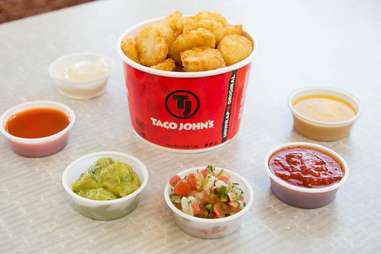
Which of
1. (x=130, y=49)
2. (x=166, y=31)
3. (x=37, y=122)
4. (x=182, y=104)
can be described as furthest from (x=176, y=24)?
(x=37, y=122)

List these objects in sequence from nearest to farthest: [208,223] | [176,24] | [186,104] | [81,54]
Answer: [208,223] < [186,104] < [176,24] < [81,54]

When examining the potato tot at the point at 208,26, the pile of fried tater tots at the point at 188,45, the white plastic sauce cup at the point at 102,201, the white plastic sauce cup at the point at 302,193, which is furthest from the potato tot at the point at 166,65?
the white plastic sauce cup at the point at 302,193

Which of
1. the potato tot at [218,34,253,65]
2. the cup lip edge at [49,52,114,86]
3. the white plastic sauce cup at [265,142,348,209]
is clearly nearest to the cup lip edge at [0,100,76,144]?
the cup lip edge at [49,52,114,86]

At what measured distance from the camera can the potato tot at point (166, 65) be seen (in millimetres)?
1441

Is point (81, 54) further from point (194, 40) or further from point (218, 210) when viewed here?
point (218, 210)

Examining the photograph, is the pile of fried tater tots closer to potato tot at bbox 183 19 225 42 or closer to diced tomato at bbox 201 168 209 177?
potato tot at bbox 183 19 225 42

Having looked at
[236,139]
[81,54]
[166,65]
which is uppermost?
[166,65]

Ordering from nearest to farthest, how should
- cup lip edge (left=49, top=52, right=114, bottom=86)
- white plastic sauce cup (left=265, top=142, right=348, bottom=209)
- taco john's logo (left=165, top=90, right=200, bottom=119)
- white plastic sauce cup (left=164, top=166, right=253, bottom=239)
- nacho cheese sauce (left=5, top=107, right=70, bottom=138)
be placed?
white plastic sauce cup (left=164, top=166, right=253, bottom=239) → white plastic sauce cup (left=265, top=142, right=348, bottom=209) → taco john's logo (left=165, top=90, right=200, bottom=119) → nacho cheese sauce (left=5, top=107, right=70, bottom=138) → cup lip edge (left=49, top=52, right=114, bottom=86)

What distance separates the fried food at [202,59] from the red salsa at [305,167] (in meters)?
0.30

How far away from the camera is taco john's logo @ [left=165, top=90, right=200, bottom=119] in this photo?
1432mm

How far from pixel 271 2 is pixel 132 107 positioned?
136 centimetres

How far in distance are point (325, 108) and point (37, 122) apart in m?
0.91

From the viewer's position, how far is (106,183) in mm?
1305

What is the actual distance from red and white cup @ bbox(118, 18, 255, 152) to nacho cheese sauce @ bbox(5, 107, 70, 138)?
228mm
